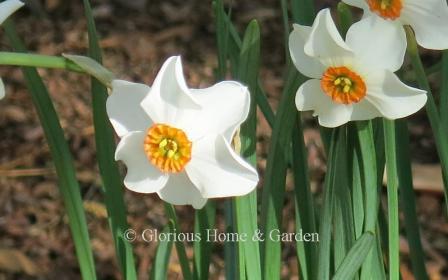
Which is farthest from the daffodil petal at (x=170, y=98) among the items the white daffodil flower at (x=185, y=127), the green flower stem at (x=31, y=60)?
the green flower stem at (x=31, y=60)

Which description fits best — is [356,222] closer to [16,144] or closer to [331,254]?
[331,254]

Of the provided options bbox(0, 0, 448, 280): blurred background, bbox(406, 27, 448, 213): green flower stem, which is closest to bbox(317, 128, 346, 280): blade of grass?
bbox(406, 27, 448, 213): green flower stem

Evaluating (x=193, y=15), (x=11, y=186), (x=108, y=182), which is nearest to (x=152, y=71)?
(x=193, y=15)

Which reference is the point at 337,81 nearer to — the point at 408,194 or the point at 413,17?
the point at 413,17

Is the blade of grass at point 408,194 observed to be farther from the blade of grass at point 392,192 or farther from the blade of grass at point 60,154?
the blade of grass at point 60,154

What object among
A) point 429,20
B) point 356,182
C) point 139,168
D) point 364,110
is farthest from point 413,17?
point 139,168

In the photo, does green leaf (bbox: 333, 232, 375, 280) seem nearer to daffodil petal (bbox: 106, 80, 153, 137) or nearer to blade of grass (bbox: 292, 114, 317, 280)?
blade of grass (bbox: 292, 114, 317, 280)
